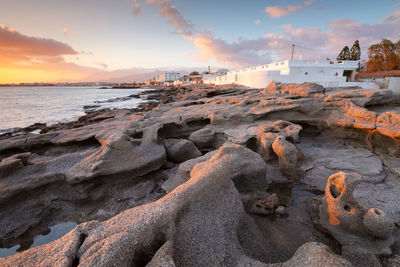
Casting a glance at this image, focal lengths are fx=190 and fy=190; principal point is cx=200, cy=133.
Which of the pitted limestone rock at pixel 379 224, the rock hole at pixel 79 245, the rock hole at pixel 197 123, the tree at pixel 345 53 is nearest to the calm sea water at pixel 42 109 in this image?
→ the rock hole at pixel 197 123

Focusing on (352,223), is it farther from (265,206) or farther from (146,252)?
(146,252)

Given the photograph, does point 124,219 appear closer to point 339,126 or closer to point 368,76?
point 339,126

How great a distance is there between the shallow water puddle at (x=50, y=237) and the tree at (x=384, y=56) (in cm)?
4925

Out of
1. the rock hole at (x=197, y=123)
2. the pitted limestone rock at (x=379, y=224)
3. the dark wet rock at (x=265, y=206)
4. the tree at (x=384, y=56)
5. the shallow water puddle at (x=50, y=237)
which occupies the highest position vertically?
the tree at (x=384, y=56)

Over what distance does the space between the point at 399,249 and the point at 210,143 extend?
21.4ft

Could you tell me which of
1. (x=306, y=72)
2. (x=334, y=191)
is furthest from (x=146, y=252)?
(x=306, y=72)

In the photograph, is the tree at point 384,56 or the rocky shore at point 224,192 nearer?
the rocky shore at point 224,192

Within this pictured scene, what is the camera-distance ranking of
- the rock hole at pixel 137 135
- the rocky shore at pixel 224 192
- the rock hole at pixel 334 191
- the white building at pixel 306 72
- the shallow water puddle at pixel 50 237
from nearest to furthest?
the rocky shore at pixel 224 192
the shallow water puddle at pixel 50 237
the rock hole at pixel 334 191
the rock hole at pixel 137 135
the white building at pixel 306 72

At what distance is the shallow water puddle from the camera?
13.3 ft

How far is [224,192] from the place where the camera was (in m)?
3.58

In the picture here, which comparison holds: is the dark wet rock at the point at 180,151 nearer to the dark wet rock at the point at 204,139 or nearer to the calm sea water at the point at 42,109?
the dark wet rock at the point at 204,139

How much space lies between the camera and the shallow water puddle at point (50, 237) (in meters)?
4.06

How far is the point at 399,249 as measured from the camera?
10.8ft

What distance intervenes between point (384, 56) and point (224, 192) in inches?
1906
